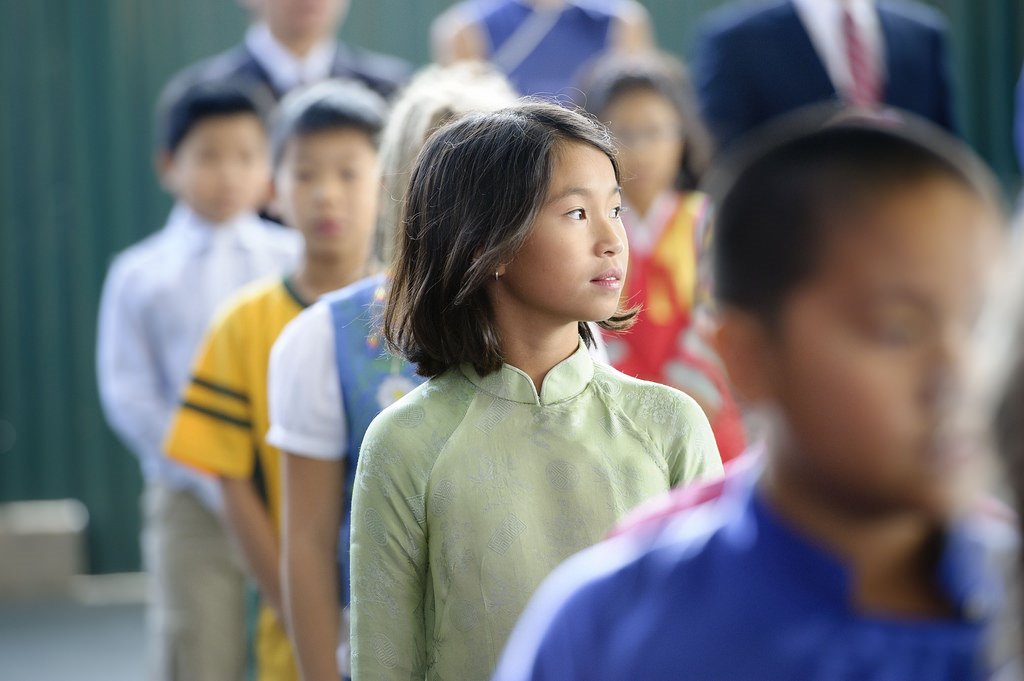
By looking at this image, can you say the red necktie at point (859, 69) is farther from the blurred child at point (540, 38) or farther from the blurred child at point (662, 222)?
the blurred child at point (540, 38)

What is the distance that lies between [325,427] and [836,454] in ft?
3.86

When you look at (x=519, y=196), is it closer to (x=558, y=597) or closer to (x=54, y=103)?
(x=558, y=597)

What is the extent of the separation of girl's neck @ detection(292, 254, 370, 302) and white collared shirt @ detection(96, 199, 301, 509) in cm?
75

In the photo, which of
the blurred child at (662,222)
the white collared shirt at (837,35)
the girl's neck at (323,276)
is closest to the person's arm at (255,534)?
the girl's neck at (323,276)

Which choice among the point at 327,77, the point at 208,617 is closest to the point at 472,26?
the point at 327,77

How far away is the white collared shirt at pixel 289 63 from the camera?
12.7 ft

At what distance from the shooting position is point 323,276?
7.93 ft

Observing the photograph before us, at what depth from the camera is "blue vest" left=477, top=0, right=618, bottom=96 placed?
149 inches

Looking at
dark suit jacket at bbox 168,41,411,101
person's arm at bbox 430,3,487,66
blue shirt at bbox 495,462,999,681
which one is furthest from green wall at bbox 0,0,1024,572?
blue shirt at bbox 495,462,999,681

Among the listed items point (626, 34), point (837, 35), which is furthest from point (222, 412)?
point (626, 34)

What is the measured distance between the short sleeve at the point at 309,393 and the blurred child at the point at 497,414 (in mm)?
266

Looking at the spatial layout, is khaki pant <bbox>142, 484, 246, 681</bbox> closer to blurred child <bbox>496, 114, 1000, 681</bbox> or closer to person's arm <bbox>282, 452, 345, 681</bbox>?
person's arm <bbox>282, 452, 345, 681</bbox>

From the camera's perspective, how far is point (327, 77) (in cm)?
384

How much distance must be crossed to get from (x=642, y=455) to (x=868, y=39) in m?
1.37
